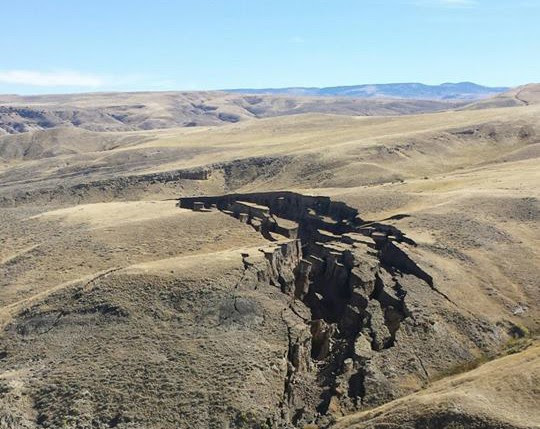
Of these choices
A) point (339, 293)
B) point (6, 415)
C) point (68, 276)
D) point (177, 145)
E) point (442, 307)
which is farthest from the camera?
point (177, 145)

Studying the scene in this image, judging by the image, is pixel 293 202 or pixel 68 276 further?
pixel 293 202

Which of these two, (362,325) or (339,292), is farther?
(339,292)

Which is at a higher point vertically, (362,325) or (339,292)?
(339,292)

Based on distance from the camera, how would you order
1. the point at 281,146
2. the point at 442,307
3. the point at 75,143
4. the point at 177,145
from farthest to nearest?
the point at 75,143
the point at 177,145
the point at 281,146
the point at 442,307

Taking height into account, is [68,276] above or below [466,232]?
below

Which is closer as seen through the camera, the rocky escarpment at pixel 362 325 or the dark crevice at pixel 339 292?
the rocky escarpment at pixel 362 325

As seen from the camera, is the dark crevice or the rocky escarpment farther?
the dark crevice

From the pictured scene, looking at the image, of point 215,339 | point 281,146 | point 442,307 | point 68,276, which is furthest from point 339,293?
point 281,146

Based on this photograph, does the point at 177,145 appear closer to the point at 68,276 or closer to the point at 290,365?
the point at 68,276
